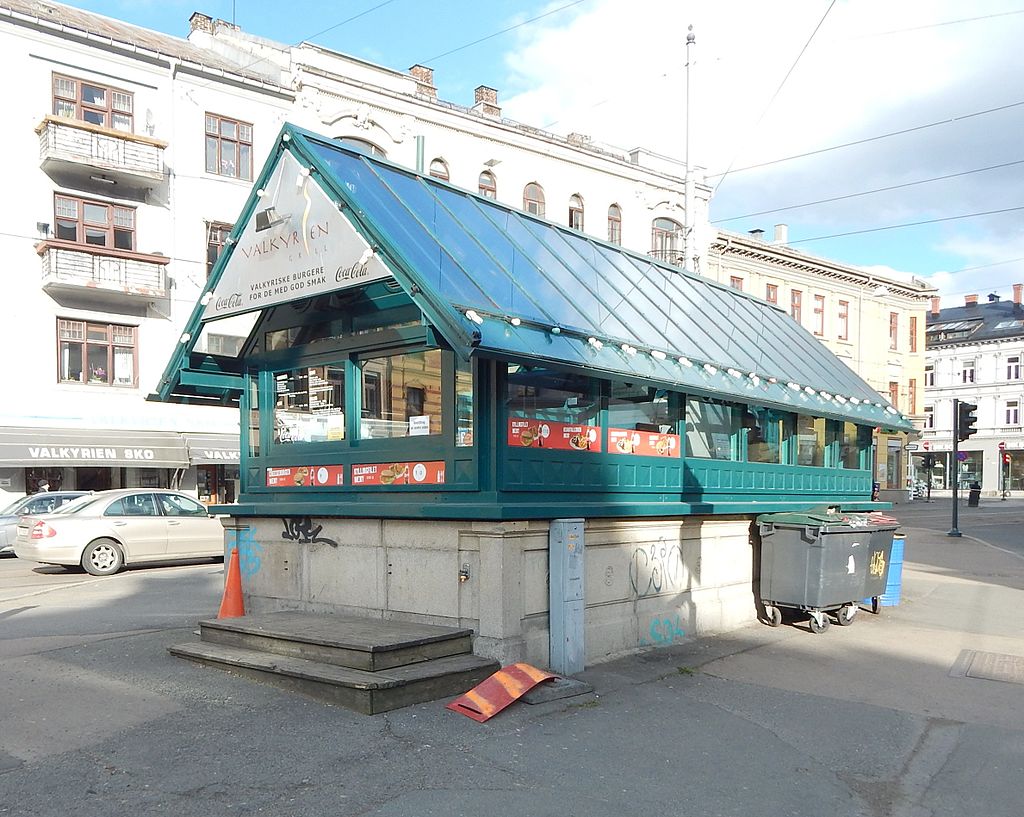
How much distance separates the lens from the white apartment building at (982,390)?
2736 inches

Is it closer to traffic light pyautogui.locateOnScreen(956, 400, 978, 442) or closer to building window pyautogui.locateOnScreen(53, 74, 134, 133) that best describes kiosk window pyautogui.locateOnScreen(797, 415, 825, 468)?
traffic light pyautogui.locateOnScreen(956, 400, 978, 442)

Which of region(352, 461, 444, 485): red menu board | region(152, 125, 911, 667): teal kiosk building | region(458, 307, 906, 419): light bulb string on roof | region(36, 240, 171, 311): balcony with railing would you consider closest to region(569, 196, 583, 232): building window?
region(36, 240, 171, 311): balcony with railing

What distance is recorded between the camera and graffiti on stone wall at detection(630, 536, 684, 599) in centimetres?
930

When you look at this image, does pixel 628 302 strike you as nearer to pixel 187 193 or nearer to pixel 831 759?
pixel 831 759

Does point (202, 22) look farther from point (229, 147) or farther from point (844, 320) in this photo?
point (844, 320)

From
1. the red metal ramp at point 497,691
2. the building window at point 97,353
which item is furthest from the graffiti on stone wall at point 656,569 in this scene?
the building window at point 97,353

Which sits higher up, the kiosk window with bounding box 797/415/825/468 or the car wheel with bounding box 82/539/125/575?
the kiosk window with bounding box 797/415/825/468

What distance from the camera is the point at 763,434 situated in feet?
40.2

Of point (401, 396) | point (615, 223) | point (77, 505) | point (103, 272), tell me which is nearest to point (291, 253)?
point (401, 396)

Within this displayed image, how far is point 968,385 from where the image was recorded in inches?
2817

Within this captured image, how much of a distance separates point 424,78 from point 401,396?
97.0ft

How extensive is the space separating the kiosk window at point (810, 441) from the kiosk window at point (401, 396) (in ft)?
21.7

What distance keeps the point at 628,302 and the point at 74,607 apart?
813 centimetres

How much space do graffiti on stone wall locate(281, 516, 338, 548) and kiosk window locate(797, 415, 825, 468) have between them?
705cm
